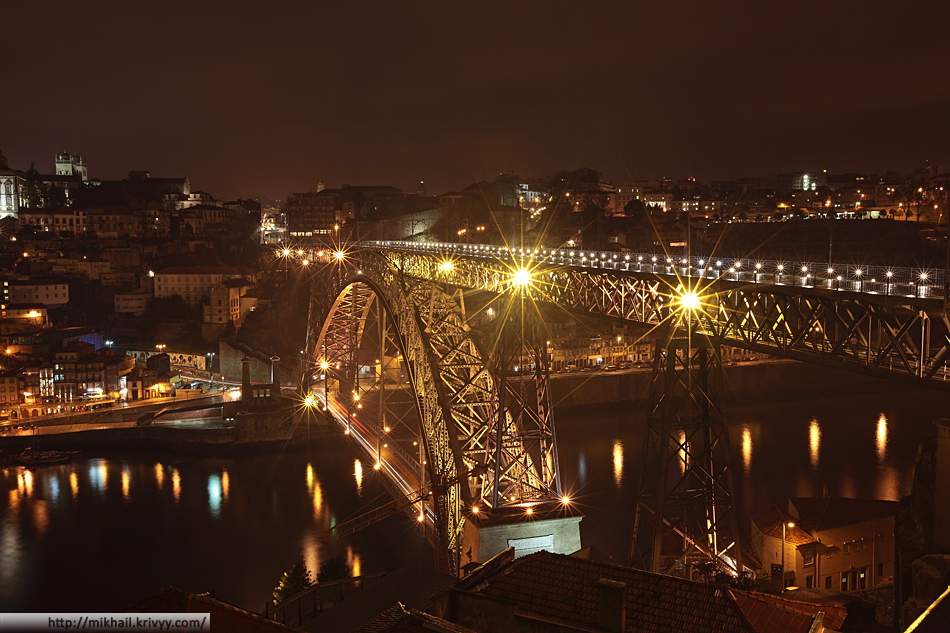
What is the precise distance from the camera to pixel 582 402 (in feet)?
86.9

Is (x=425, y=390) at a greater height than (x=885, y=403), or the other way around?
(x=425, y=390)

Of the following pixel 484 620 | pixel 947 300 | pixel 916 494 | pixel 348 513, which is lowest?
pixel 348 513

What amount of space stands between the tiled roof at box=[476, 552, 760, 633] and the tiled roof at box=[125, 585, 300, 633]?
1522 millimetres

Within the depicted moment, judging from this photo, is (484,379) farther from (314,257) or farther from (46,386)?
(46,386)

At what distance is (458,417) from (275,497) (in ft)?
33.0

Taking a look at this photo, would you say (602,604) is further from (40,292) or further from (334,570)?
(40,292)

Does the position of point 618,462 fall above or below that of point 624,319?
below

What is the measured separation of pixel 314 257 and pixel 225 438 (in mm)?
5556

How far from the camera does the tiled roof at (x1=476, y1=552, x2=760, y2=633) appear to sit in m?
4.37

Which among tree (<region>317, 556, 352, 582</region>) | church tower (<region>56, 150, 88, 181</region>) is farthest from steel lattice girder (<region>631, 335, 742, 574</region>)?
church tower (<region>56, 150, 88, 181</region>)

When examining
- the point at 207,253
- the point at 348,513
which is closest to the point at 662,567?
the point at 348,513

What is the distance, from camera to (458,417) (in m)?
9.45

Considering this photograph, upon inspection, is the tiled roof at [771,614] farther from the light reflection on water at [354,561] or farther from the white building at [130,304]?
the white building at [130,304]

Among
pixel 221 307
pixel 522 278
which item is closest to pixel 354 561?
pixel 522 278
